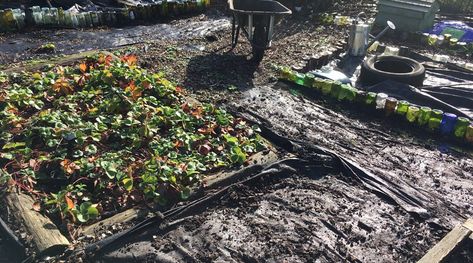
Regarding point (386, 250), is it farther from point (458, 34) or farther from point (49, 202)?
point (458, 34)

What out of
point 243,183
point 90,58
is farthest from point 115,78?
point 243,183

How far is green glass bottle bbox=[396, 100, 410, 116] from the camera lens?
18.4ft

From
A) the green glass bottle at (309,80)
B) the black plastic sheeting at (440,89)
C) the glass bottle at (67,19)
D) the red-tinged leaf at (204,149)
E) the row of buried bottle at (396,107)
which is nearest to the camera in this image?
the red-tinged leaf at (204,149)

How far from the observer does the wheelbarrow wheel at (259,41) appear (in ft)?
23.4

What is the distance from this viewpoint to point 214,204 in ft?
13.1

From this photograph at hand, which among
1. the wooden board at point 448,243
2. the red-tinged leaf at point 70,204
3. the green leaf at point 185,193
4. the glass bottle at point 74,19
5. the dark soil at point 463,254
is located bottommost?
the dark soil at point 463,254

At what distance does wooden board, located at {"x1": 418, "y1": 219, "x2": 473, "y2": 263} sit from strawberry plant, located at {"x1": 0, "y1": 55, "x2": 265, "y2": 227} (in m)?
2.05

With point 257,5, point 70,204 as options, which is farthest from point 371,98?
point 70,204

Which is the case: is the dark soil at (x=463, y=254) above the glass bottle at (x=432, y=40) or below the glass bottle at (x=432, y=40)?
below

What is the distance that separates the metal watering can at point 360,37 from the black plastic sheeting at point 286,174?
363 cm

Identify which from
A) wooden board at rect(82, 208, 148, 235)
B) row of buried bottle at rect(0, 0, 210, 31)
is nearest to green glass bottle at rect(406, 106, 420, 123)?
wooden board at rect(82, 208, 148, 235)

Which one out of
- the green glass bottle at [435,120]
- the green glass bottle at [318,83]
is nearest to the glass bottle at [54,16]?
the green glass bottle at [318,83]

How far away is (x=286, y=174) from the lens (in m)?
4.48

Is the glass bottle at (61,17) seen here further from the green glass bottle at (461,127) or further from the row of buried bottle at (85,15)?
the green glass bottle at (461,127)
